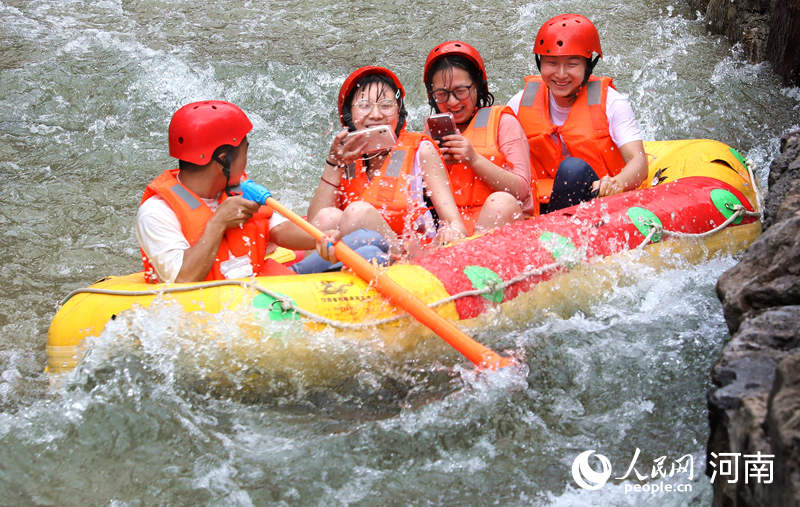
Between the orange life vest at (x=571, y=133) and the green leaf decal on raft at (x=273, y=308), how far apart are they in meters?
1.90

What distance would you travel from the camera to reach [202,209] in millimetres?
3525

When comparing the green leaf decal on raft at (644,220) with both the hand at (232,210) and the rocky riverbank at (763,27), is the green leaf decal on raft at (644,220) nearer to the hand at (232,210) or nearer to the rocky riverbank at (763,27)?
the hand at (232,210)

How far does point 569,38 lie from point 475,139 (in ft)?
2.44

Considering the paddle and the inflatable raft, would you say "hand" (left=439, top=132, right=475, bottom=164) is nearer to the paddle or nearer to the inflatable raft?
the inflatable raft

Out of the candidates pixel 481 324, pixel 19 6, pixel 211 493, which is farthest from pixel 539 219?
pixel 19 6

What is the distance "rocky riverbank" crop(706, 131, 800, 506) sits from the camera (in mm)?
2109

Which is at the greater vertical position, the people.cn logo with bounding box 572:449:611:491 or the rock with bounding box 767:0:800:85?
the rock with bounding box 767:0:800:85

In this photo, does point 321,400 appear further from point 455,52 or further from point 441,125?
point 455,52

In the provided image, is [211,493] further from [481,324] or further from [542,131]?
[542,131]

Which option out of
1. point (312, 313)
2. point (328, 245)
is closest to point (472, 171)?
point (328, 245)

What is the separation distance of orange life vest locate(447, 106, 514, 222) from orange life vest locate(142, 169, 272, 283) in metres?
1.14

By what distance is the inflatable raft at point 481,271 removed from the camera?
133 inches

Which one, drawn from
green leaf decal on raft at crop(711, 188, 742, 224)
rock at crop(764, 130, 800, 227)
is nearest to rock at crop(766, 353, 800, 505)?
rock at crop(764, 130, 800, 227)

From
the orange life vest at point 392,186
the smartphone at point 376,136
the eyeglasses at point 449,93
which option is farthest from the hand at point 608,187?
the smartphone at point 376,136
